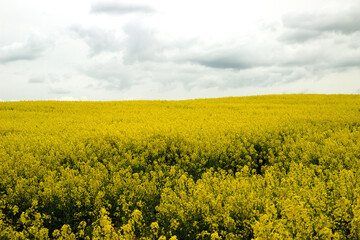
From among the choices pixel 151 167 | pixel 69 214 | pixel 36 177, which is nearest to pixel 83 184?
pixel 69 214

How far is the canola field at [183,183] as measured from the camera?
15.1 ft

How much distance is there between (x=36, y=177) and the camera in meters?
7.21

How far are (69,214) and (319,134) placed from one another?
972cm

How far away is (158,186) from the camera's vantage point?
7.20m

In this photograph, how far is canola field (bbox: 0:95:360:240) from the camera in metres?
4.60

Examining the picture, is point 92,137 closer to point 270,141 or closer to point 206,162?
point 206,162

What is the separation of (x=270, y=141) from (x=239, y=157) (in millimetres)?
2130

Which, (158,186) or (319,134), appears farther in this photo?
(319,134)

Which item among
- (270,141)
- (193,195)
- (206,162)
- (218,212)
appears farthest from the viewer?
(270,141)

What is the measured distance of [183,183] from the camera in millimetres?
6918

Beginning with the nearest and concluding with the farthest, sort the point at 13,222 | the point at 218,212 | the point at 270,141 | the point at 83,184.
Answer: the point at 218,212 < the point at 13,222 < the point at 83,184 < the point at 270,141

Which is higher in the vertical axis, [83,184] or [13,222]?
[83,184]

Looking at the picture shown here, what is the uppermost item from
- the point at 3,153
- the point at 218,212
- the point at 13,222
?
the point at 3,153

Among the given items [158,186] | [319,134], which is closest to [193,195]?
[158,186]
